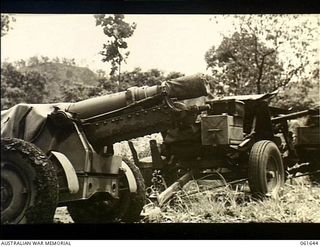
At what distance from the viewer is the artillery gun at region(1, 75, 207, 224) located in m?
1.54

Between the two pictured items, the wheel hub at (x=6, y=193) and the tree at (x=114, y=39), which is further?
the tree at (x=114, y=39)

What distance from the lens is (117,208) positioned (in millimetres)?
1664

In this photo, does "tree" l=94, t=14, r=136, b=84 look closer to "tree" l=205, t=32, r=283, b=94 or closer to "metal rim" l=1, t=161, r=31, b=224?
"tree" l=205, t=32, r=283, b=94

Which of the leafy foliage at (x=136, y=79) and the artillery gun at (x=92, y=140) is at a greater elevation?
the leafy foliage at (x=136, y=79)

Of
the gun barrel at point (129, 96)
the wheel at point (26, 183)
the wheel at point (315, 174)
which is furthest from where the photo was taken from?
the wheel at point (315, 174)

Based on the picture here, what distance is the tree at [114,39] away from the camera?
1675 millimetres

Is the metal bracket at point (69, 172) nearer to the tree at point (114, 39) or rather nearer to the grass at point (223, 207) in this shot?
the grass at point (223, 207)

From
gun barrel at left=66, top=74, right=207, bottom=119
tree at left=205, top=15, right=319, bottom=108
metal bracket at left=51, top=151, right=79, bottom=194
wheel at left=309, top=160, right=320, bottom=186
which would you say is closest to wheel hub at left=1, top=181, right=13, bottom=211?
metal bracket at left=51, top=151, right=79, bottom=194

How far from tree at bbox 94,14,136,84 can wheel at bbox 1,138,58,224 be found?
0.37 m

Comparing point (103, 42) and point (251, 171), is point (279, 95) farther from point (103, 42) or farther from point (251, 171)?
point (103, 42)

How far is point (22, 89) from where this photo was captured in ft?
5.33

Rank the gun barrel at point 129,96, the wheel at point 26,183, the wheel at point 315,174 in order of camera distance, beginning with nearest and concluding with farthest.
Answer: the wheel at point 26,183
the gun barrel at point 129,96
the wheel at point 315,174

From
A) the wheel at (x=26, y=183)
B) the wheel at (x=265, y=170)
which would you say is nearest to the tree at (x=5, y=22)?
the wheel at (x=26, y=183)

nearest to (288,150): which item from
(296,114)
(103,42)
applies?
(296,114)
